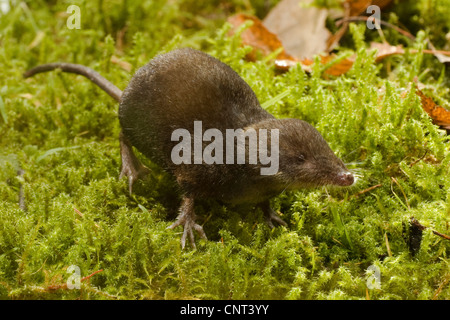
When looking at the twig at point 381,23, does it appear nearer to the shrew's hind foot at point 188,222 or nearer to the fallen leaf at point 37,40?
the shrew's hind foot at point 188,222

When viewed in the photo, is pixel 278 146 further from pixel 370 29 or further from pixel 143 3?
pixel 143 3

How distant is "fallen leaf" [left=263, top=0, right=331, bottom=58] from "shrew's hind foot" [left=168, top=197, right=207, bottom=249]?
7.68 feet

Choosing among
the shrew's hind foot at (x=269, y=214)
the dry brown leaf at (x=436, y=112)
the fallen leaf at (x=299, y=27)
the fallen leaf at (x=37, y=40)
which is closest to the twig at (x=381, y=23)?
the fallen leaf at (x=299, y=27)

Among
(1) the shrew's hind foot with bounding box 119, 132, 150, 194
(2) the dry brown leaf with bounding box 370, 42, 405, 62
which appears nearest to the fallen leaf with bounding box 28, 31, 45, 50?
(1) the shrew's hind foot with bounding box 119, 132, 150, 194

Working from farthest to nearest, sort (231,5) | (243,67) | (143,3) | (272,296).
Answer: (231,5)
(143,3)
(243,67)
(272,296)

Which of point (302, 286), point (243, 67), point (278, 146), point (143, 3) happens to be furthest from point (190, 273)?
point (143, 3)

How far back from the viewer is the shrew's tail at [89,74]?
12.7ft

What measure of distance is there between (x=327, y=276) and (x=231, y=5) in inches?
172

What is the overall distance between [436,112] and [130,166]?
221cm

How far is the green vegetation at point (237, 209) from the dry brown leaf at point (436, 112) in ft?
0.40

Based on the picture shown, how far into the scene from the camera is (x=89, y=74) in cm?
402

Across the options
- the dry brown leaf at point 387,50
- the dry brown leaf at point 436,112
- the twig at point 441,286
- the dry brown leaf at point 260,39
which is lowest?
the twig at point 441,286

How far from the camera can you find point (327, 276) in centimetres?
253

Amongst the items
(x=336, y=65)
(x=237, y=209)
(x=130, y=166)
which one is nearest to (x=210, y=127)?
(x=237, y=209)
